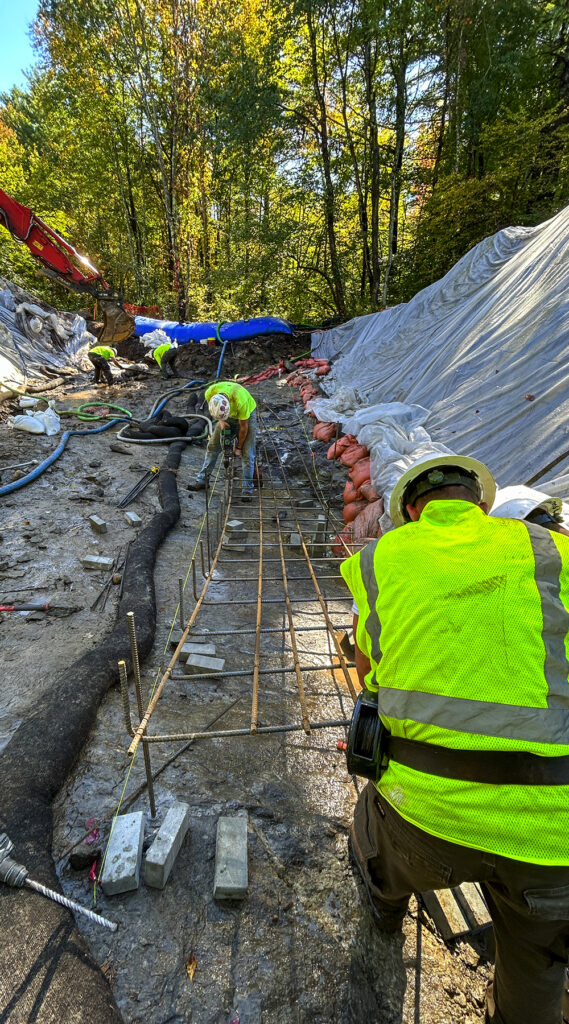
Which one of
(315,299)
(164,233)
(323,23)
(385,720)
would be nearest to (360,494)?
(385,720)

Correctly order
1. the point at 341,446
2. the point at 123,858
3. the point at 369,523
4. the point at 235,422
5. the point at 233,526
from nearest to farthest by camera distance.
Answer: the point at 123,858 → the point at 369,523 → the point at 233,526 → the point at 341,446 → the point at 235,422

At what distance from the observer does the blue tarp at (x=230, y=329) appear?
444 inches

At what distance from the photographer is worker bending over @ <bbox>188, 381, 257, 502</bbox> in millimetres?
4591

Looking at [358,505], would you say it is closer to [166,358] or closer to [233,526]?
[233,526]

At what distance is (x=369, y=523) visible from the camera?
357 cm

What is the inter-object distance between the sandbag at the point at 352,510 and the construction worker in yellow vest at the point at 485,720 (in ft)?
9.39

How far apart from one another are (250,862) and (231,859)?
13 centimetres

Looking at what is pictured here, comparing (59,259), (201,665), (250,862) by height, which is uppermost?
(59,259)

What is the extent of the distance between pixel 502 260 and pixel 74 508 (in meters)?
5.88

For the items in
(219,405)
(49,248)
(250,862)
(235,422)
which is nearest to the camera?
(250,862)

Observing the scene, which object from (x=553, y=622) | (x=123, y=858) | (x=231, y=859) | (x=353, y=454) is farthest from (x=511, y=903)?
(x=353, y=454)

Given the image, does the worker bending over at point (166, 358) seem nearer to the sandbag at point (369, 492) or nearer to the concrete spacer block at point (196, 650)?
the sandbag at point (369, 492)

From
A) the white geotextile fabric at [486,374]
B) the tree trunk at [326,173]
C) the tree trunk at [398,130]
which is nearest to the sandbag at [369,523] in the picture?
the white geotextile fabric at [486,374]

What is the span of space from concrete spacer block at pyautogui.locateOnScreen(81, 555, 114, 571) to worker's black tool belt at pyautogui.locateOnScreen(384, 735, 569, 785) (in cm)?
273
